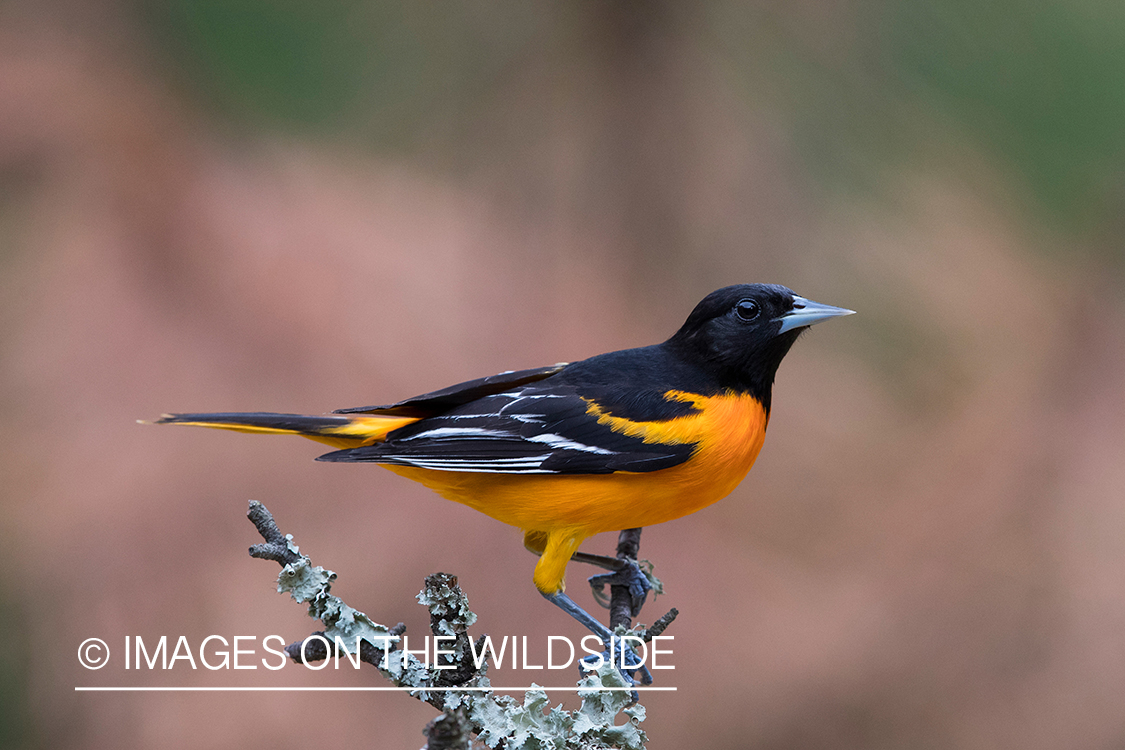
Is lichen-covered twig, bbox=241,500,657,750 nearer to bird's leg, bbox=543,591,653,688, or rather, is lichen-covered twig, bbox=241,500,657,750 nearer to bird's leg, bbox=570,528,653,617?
bird's leg, bbox=543,591,653,688

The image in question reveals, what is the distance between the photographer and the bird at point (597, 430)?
238 cm

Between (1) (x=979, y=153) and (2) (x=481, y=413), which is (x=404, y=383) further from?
(1) (x=979, y=153)

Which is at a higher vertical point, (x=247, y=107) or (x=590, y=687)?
(x=247, y=107)

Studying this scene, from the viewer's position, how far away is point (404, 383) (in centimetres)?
456

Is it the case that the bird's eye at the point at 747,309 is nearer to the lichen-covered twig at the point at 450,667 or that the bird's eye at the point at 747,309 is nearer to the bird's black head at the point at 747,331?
the bird's black head at the point at 747,331

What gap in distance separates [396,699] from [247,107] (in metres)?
3.19

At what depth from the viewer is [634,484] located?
2.41 m

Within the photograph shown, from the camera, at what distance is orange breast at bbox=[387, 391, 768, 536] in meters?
2.40

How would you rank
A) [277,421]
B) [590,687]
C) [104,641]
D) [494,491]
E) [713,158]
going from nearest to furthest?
1. [590,687]
2. [277,421]
3. [494,491]
4. [104,641]
5. [713,158]

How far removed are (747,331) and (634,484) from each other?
0.58 meters

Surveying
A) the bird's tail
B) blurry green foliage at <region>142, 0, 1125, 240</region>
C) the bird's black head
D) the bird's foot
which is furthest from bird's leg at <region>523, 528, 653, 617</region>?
blurry green foliage at <region>142, 0, 1125, 240</region>

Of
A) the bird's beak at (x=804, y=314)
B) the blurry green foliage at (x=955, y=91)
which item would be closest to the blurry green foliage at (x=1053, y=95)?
the blurry green foliage at (x=955, y=91)

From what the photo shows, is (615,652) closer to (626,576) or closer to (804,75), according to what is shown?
(626,576)

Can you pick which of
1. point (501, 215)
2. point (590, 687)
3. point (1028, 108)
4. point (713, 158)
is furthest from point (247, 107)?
point (1028, 108)
